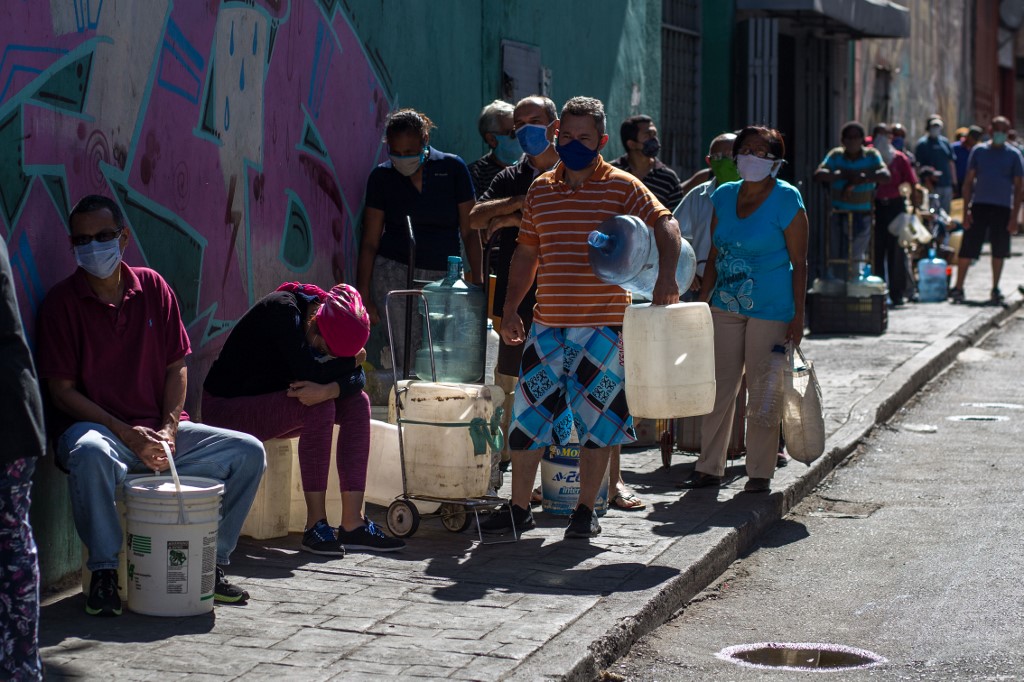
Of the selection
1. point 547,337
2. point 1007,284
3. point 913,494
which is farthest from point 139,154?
point 1007,284

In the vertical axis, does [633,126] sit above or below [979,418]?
above

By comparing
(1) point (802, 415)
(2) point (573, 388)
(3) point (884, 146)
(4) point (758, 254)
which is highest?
(3) point (884, 146)

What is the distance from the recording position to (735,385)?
26.7 feet

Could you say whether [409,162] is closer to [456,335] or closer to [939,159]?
[456,335]

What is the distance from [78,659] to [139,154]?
87.3 inches

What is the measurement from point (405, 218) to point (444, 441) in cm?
176

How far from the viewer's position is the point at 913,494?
8.42 m

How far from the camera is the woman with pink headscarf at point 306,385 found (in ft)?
21.0

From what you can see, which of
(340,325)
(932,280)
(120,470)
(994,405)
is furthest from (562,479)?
(932,280)

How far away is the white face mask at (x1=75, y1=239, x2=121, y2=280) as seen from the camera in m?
5.55

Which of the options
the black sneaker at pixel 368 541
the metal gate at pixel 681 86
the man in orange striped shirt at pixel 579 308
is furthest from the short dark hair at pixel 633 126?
the metal gate at pixel 681 86

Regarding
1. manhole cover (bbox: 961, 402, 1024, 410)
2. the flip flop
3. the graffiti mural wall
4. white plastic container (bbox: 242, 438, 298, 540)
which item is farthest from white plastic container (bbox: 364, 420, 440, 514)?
manhole cover (bbox: 961, 402, 1024, 410)

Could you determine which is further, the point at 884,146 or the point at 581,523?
the point at 884,146

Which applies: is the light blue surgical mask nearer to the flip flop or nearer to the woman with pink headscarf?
the woman with pink headscarf
